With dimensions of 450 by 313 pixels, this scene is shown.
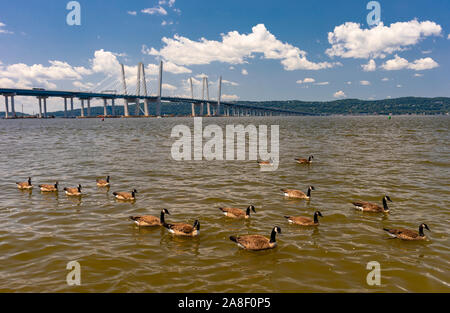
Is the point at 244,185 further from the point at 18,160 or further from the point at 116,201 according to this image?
the point at 18,160

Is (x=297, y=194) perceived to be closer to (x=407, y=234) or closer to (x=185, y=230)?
(x=407, y=234)

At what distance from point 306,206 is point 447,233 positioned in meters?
5.45

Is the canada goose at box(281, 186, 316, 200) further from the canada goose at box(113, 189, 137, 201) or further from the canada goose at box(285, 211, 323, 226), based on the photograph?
the canada goose at box(113, 189, 137, 201)

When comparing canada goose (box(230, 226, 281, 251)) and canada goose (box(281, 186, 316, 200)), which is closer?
canada goose (box(230, 226, 281, 251))

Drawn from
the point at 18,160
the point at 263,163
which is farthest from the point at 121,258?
the point at 18,160

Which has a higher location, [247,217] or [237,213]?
[237,213]

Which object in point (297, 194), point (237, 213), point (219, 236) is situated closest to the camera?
point (219, 236)
